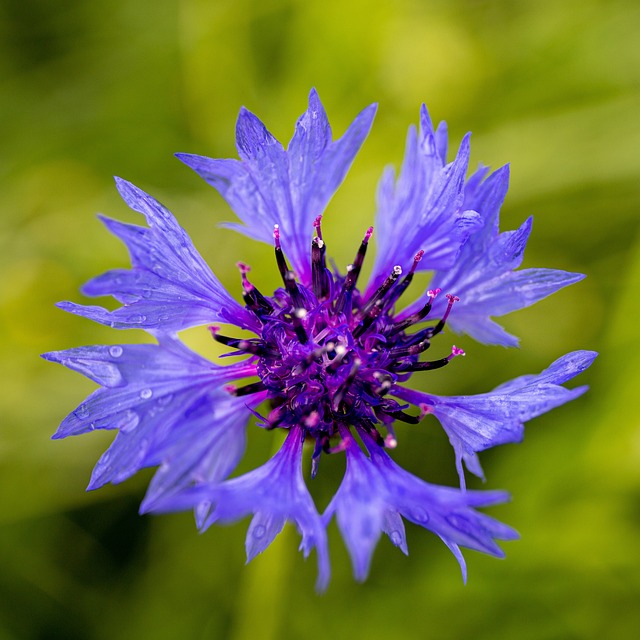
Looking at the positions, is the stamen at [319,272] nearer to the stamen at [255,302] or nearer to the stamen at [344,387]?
the stamen at [255,302]

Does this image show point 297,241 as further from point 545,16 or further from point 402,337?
point 545,16

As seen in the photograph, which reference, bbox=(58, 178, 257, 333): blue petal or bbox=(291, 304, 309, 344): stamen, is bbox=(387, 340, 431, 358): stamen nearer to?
bbox=(291, 304, 309, 344): stamen

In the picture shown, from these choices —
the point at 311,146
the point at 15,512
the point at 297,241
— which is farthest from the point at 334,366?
the point at 15,512

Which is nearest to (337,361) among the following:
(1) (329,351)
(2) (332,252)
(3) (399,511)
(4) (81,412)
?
(1) (329,351)

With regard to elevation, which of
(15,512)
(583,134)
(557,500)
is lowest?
(557,500)

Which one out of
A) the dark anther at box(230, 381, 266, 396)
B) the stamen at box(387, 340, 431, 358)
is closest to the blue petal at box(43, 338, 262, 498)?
the dark anther at box(230, 381, 266, 396)
